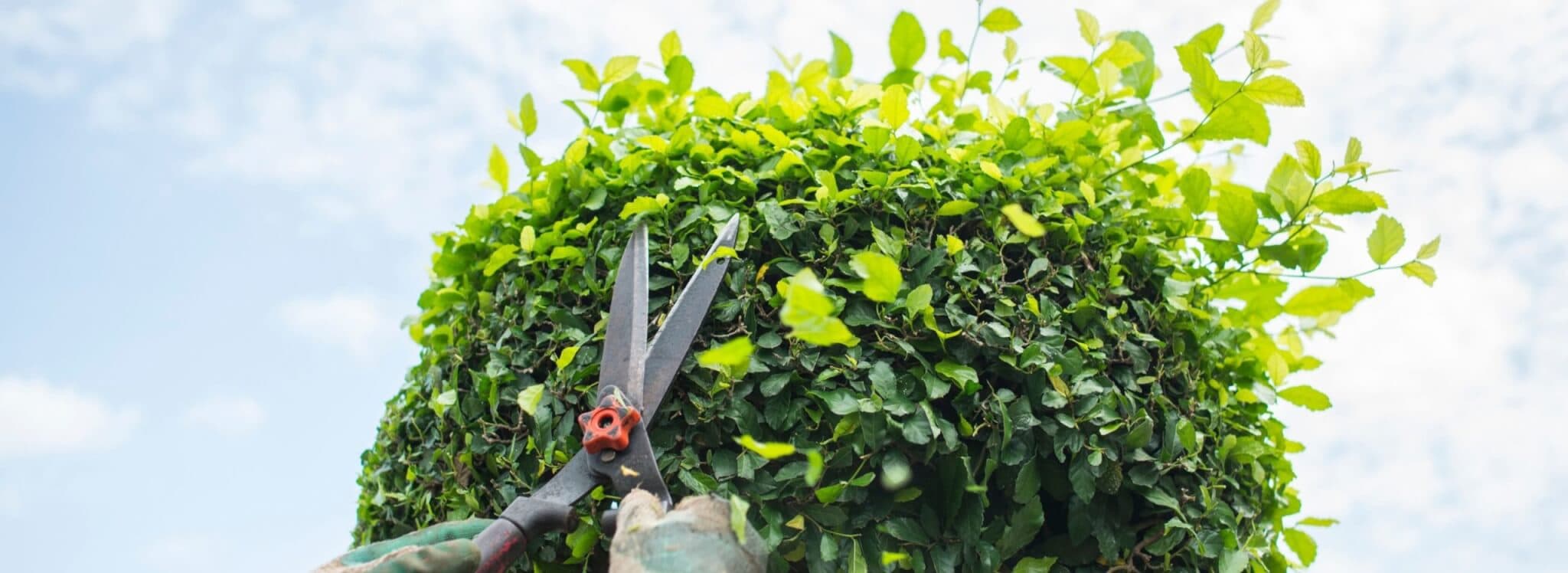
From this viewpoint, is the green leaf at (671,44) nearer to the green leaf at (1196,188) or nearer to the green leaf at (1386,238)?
the green leaf at (1196,188)

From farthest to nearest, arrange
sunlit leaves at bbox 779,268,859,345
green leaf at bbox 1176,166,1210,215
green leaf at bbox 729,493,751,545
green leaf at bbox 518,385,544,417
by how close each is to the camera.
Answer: green leaf at bbox 1176,166,1210,215, green leaf at bbox 518,385,544,417, green leaf at bbox 729,493,751,545, sunlit leaves at bbox 779,268,859,345

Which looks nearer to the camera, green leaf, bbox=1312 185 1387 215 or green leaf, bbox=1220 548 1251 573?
green leaf, bbox=1220 548 1251 573

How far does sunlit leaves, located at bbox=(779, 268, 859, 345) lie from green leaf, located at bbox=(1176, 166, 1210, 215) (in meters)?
0.95

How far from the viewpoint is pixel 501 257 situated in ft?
5.84

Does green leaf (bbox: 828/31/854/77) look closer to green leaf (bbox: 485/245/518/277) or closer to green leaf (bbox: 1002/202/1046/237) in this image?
green leaf (bbox: 485/245/518/277)

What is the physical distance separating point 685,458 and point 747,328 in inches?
7.7

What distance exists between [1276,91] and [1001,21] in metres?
0.49

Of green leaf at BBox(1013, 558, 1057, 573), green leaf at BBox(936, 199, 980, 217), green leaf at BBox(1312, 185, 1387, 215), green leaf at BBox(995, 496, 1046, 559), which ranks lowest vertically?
green leaf at BBox(1013, 558, 1057, 573)

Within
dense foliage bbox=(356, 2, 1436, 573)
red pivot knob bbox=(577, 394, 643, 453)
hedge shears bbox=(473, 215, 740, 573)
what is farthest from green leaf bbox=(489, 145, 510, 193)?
red pivot knob bbox=(577, 394, 643, 453)

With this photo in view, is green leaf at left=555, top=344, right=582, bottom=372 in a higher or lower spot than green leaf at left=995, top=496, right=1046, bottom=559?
higher

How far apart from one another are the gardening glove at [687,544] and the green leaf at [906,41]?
1.07 m

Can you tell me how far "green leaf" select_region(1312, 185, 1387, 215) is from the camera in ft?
5.96

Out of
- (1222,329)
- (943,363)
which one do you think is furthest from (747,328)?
(1222,329)

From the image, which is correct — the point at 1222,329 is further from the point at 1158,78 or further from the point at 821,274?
the point at 821,274
